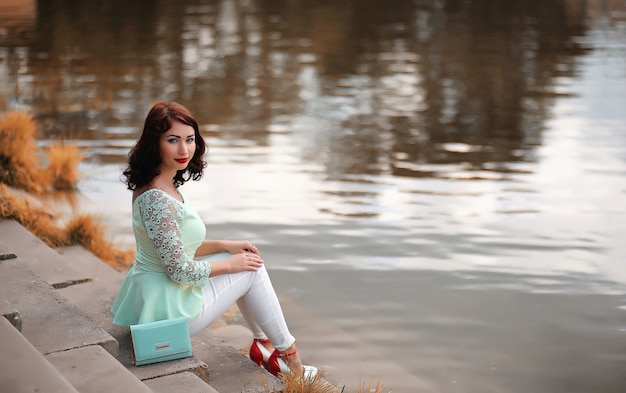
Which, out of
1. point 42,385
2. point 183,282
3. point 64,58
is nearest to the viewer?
point 42,385

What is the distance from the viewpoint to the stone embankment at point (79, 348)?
233cm

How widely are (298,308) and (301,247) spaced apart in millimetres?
845

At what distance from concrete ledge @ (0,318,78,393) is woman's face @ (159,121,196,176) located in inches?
35.5

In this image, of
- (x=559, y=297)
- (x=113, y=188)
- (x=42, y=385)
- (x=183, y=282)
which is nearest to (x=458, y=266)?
(x=559, y=297)

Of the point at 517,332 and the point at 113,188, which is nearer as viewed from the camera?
the point at 517,332

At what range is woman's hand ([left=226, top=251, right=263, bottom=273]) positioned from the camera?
3.18 metres

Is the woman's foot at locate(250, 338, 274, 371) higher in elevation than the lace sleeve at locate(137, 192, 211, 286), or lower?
lower

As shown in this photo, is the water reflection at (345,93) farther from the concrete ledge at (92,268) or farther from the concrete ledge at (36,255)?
the concrete ledge at (36,255)

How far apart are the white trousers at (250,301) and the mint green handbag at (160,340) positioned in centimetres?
18

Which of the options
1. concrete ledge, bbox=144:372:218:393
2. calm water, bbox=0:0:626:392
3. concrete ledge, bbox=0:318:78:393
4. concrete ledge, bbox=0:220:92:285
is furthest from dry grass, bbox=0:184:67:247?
concrete ledge, bbox=0:318:78:393

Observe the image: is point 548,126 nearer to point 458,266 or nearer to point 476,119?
point 476,119

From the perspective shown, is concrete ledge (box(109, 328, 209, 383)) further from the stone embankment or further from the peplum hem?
the peplum hem

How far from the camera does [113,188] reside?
20.2 feet

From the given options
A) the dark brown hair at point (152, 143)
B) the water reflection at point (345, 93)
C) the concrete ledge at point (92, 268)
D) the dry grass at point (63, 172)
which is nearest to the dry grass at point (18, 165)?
the dry grass at point (63, 172)
